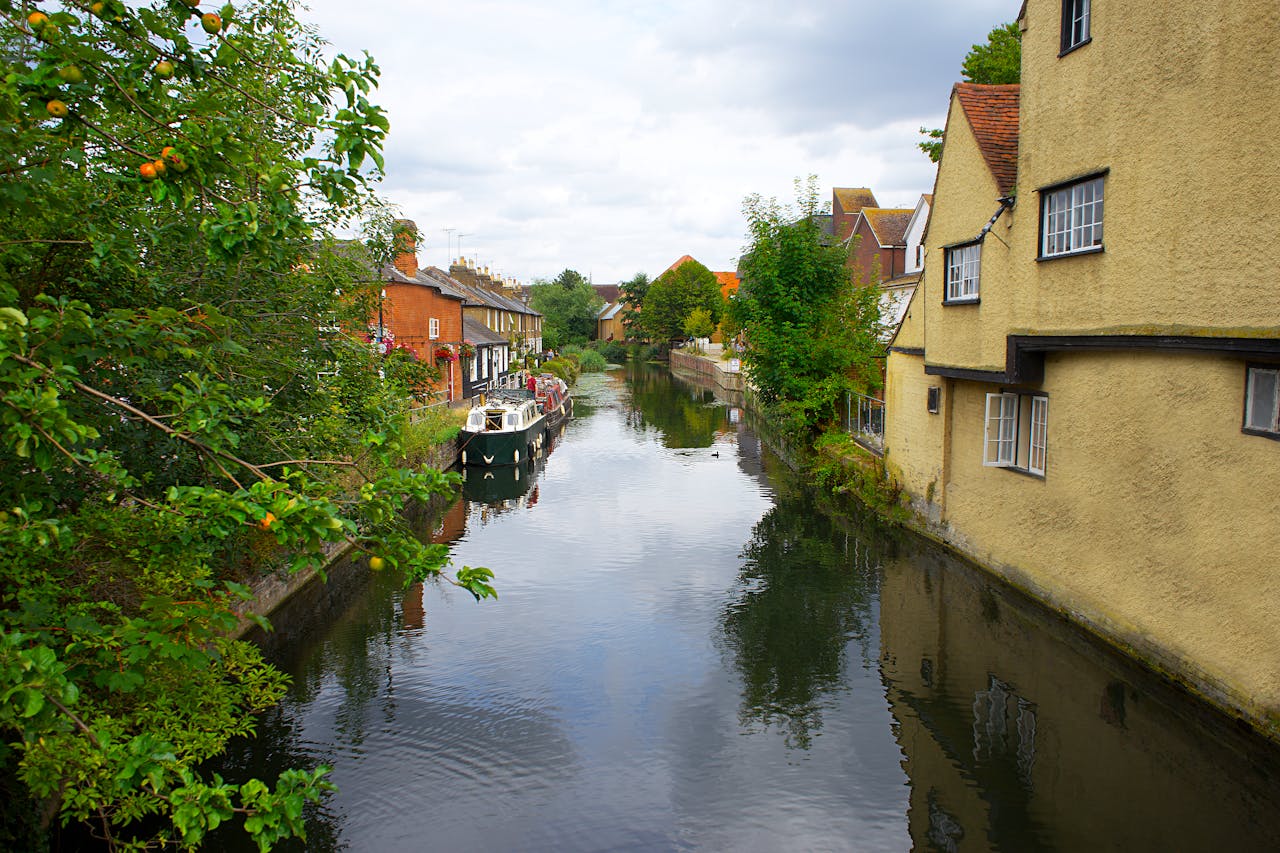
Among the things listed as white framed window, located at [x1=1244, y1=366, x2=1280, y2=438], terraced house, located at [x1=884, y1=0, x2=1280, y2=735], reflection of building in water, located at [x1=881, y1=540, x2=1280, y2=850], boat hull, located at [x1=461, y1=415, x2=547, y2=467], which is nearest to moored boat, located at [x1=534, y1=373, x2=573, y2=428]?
boat hull, located at [x1=461, y1=415, x2=547, y2=467]

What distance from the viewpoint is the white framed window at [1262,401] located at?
7656 millimetres

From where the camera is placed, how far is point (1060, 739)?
342 inches

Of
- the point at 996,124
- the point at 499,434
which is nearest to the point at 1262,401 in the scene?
the point at 996,124

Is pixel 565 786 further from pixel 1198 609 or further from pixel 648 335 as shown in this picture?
pixel 648 335

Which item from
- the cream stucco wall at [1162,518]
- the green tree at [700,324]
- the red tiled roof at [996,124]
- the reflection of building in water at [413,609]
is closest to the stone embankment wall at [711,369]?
the green tree at [700,324]

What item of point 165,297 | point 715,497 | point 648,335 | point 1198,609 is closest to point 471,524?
point 715,497

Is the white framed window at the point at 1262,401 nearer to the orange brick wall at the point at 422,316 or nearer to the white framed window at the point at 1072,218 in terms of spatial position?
the white framed window at the point at 1072,218

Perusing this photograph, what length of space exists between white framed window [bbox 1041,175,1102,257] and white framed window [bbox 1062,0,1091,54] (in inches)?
67.8

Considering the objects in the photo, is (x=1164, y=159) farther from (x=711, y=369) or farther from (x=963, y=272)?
(x=711, y=369)

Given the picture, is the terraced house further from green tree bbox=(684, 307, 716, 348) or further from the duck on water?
green tree bbox=(684, 307, 716, 348)

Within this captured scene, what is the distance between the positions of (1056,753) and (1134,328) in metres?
4.56

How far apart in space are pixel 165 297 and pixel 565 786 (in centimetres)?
542

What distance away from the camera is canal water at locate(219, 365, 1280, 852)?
7328mm

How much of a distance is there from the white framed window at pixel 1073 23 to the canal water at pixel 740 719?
7.30 meters
